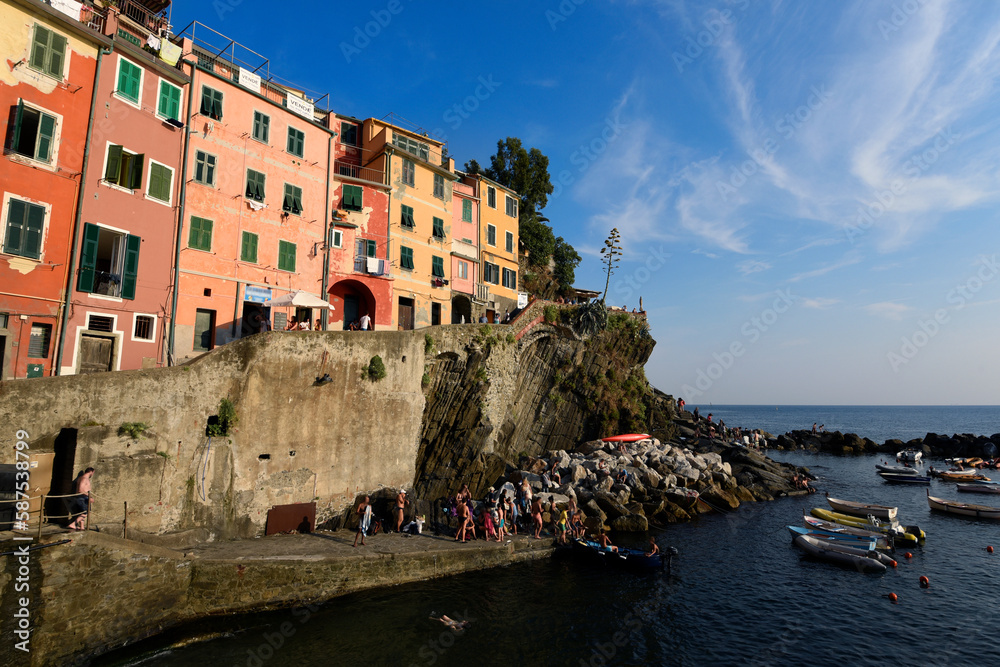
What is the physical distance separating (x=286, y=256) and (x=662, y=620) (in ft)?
78.1

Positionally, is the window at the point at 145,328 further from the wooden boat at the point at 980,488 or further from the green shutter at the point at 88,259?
the wooden boat at the point at 980,488

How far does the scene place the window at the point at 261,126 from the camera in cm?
2448

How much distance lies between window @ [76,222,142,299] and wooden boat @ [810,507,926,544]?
38802 millimetres

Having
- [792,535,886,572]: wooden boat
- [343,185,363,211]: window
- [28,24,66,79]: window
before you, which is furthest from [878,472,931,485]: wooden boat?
[28,24,66,79]: window

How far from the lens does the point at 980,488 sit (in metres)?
41.2

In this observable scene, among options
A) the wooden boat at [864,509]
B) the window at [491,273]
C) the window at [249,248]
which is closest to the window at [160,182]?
the window at [249,248]

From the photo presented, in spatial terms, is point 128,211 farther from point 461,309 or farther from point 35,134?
point 461,309

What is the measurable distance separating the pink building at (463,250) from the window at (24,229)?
2289 centimetres

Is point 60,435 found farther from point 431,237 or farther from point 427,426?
point 431,237

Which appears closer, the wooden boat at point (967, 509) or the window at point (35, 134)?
the window at point (35, 134)

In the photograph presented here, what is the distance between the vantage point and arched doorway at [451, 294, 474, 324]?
120 ft

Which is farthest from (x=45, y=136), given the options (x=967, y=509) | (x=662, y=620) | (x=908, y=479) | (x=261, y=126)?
(x=908, y=479)

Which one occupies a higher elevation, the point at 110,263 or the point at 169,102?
the point at 169,102

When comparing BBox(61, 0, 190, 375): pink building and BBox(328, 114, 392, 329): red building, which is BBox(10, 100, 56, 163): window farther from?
BBox(328, 114, 392, 329): red building
